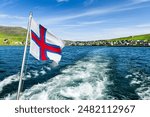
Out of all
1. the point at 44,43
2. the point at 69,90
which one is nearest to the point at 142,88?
the point at 69,90

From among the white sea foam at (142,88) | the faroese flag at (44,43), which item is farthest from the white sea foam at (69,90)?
the faroese flag at (44,43)

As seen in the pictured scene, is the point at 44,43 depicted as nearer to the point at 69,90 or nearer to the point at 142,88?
the point at 69,90

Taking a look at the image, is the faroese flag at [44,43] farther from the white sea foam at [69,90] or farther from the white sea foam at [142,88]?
the white sea foam at [142,88]

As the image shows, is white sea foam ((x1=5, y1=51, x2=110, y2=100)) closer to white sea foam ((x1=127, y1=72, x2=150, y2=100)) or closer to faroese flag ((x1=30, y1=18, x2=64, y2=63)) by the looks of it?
white sea foam ((x1=127, y1=72, x2=150, y2=100))

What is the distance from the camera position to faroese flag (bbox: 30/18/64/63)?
12789mm

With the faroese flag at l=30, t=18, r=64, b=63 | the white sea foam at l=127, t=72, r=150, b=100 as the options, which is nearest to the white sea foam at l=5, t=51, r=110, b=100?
the white sea foam at l=127, t=72, r=150, b=100

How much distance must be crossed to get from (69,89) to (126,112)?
16230 mm

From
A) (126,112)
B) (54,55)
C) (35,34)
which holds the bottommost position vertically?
(126,112)

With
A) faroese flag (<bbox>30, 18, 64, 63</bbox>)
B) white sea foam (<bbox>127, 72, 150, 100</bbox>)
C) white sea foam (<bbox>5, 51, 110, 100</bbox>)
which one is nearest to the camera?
faroese flag (<bbox>30, 18, 64, 63</bbox>)

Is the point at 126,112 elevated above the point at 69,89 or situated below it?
above

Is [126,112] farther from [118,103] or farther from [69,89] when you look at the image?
[69,89]

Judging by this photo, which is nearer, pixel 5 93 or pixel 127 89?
pixel 5 93

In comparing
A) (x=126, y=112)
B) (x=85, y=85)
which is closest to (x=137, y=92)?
(x=85, y=85)

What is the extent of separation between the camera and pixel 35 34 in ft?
42.2
